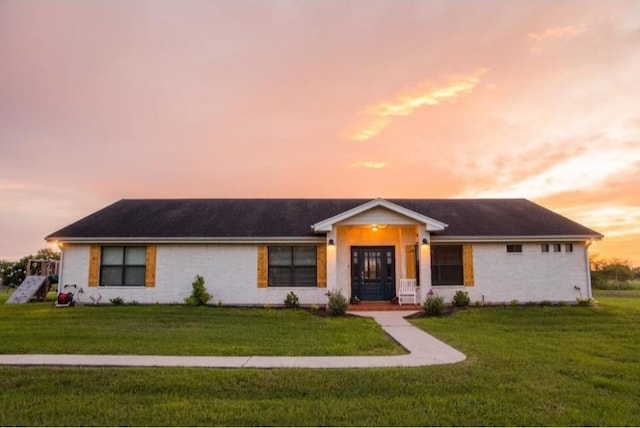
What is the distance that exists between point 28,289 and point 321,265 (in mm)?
13193

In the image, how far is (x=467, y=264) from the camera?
53.2 ft

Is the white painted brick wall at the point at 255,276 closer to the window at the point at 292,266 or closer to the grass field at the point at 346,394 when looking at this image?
the window at the point at 292,266

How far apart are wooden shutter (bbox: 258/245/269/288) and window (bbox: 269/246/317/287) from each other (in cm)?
17

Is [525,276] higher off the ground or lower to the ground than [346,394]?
higher

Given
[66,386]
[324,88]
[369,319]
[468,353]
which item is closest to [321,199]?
[324,88]

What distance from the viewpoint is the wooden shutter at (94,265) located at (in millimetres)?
16141

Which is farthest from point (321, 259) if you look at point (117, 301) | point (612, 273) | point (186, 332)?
point (612, 273)

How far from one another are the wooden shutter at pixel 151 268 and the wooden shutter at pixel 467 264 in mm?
11859

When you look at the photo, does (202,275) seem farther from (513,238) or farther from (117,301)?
(513,238)

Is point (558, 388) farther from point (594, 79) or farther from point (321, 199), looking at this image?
point (321, 199)

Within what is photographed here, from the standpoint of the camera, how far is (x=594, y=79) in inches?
553

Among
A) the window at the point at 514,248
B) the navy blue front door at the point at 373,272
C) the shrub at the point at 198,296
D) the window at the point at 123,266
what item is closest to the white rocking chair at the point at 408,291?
the navy blue front door at the point at 373,272

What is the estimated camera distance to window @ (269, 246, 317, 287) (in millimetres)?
16031

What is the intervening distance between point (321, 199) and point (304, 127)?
15.0 feet
